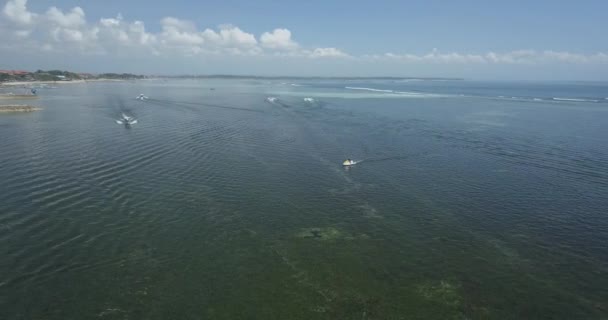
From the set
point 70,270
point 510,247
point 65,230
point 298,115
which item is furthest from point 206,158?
point 298,115

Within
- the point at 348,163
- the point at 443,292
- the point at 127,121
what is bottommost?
the point at 443,292

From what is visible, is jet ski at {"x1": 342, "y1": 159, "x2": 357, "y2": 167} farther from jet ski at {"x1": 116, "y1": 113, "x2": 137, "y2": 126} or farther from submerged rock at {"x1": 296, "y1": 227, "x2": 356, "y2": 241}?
jet ski at {"x1": 116, "y1": 113, "x2": 137, "y2": 126}

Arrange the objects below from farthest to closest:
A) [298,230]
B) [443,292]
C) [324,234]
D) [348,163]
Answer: [348,163]
[298,230]
[324,234]
[443,292]

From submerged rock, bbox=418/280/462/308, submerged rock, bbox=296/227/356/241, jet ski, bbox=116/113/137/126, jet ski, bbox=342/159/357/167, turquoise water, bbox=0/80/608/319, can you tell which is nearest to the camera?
turquoise water, bbox=0/80/608/319

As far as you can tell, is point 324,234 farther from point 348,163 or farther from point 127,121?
point 127,121

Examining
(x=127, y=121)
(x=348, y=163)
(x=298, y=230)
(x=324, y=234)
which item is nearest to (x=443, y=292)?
(x=324, y=234)

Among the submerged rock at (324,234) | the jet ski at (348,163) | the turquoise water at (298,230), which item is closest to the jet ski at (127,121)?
the turquoise water at (298,230)

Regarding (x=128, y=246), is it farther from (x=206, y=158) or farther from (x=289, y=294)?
(x=206, y=158)

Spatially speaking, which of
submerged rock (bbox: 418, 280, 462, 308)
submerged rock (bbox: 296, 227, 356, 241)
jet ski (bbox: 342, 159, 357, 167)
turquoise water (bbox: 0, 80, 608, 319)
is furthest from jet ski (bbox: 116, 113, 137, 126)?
submerged rock (bbox: 418, 280, 462, 308)
